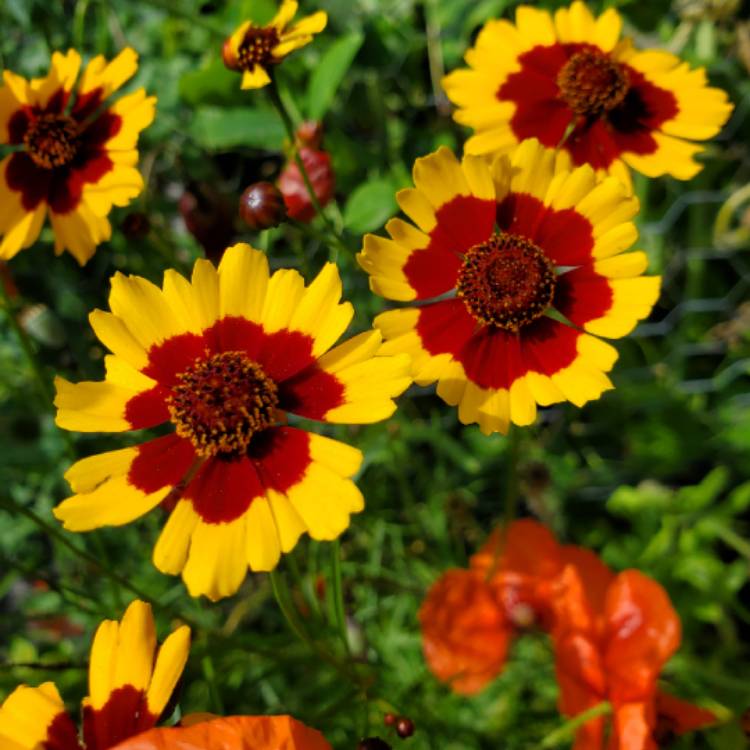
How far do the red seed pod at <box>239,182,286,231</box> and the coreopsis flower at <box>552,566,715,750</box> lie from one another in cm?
47

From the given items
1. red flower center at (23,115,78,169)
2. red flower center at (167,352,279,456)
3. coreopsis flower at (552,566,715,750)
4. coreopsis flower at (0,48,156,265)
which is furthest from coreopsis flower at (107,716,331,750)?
red flower center at (23,115,78,169)

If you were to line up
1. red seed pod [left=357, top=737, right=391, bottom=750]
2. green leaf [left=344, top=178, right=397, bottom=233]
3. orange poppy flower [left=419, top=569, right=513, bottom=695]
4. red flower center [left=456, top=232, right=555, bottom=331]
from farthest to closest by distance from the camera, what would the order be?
green leaf [left=344, top=178, right=397, bottom=233], orange poppy flower [left=419, top=569, right=513, bottom=695], red flower center [left=456, top=232, right=555, bottom=331], red seed pod [left=357, top=737, right=391, bottom=750]

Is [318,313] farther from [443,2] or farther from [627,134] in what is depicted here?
[443,2]

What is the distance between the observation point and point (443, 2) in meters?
1.36

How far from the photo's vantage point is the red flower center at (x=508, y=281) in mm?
765

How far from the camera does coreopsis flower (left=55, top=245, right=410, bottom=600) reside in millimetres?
633

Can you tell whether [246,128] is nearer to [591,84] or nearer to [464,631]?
[591,84]

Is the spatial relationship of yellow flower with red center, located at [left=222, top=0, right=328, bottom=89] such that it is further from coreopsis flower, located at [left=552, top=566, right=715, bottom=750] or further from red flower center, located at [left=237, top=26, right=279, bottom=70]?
coreopsis flower, located at [left=552, top=566, right=715, bottom=750]

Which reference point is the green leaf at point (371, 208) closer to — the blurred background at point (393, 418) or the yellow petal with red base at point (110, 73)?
the blurred background at point (393, 418)

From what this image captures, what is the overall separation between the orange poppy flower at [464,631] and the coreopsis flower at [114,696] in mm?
412

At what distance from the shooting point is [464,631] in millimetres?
1013

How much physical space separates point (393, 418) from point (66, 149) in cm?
51

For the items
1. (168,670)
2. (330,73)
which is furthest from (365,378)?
(330,73)

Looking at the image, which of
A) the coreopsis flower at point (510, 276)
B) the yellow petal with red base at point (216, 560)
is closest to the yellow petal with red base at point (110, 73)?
the coreopsis flower at point (510, 276)
